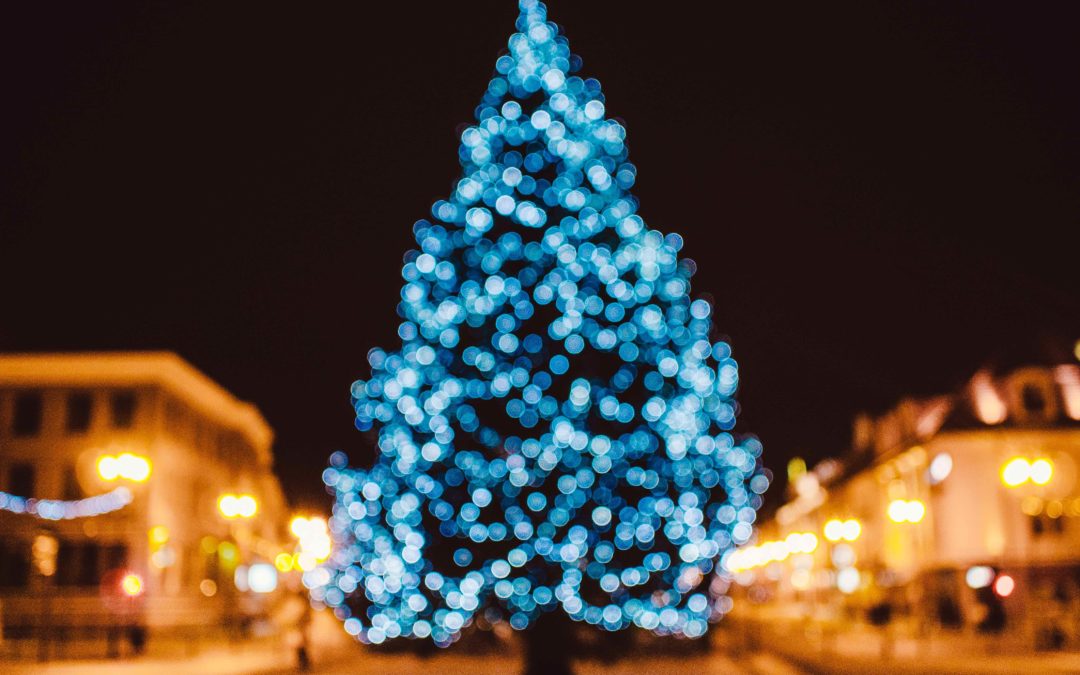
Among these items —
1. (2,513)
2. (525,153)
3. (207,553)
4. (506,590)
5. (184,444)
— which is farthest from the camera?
(207,553)

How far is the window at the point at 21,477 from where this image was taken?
44.8 meters

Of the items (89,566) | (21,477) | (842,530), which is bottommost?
(842,530)

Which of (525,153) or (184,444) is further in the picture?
(184,444)

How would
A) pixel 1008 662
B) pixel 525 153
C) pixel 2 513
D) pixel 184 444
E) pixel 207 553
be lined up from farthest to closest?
pixel 207 553 < pixel 184 444 < pixel 2 513 < pixel 1008 662 < pixel 525 153

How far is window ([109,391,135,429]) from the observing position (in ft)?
150

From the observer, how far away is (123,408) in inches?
1810

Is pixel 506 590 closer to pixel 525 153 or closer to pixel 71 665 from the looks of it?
pixel 525 153

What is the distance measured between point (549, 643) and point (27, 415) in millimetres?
30509

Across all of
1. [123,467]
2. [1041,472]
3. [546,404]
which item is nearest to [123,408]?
[123,467]

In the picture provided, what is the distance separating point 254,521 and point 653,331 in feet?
143

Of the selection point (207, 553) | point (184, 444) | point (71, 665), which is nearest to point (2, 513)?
point (184, 444)

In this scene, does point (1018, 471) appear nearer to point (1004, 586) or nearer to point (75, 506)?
point (1004, 586)

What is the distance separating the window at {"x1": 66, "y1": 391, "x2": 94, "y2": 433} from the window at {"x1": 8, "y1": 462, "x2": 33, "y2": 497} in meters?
1.86

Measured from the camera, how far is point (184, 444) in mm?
49719
